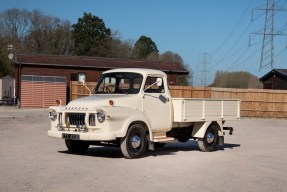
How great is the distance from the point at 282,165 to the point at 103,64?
3387 cm

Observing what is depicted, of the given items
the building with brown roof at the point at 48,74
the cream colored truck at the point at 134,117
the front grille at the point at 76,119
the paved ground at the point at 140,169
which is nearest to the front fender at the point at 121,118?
the cream colored truck at the point at 134,117

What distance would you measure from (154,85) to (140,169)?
11.4ft

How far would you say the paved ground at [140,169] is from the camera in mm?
8922

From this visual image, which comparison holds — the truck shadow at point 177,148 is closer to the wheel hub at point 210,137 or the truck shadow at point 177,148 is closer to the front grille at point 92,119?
the wheel hub at point 210,137

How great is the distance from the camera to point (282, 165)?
12.6m

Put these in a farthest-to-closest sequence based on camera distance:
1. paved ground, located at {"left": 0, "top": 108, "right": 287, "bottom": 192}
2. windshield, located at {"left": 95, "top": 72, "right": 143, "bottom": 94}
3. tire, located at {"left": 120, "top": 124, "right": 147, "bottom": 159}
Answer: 1. windshield, located at {"left": 95, "top": 72, "right": 143, "bottom": 94}
2. tire, located at {"left": 120, "top": 124, "right": 147, "bottom": 159}
3. paved ground, located at {"left": 0, "top": 108, "right": 287, "bottom": 192}

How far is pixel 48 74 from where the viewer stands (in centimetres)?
4297

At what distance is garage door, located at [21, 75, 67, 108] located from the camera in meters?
41.2

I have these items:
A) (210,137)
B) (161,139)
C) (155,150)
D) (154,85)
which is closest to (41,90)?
(155,150)

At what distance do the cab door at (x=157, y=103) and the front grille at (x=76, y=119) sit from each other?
1756mm

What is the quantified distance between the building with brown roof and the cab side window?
2875cm

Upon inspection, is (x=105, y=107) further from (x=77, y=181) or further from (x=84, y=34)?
(x=84, y=34)

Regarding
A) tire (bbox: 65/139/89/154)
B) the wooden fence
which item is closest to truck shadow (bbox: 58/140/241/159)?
tire (bbox: 65/139/89/154)

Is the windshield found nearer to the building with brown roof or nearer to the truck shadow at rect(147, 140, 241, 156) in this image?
the truck shadow at rect(147, 140, 241, 156)
